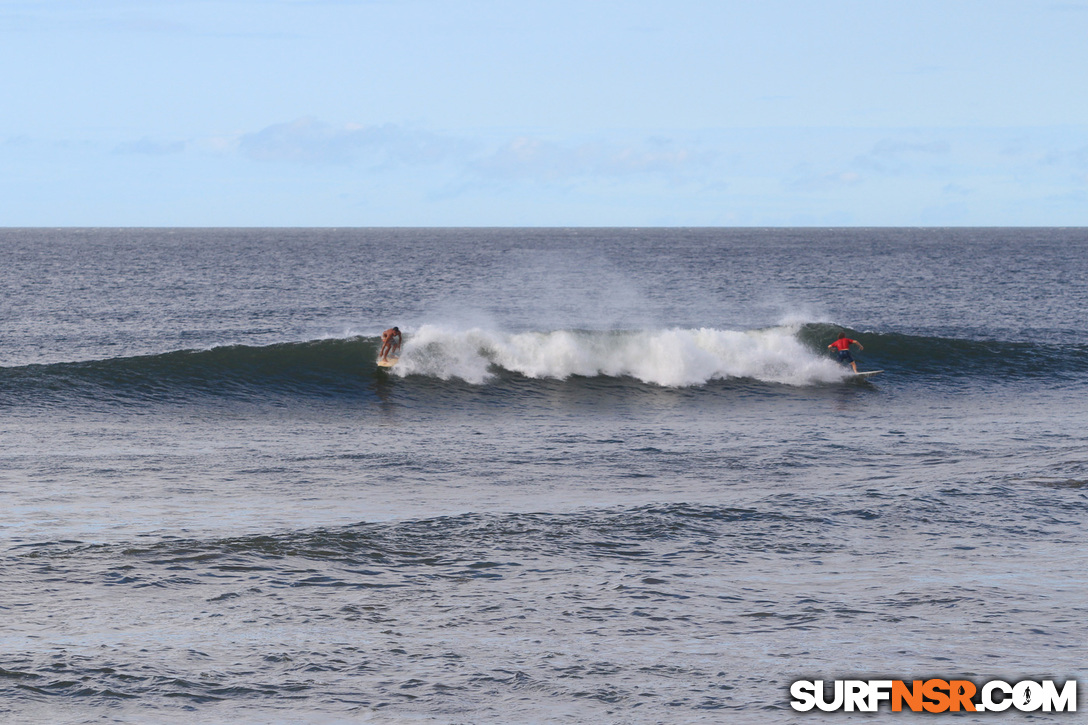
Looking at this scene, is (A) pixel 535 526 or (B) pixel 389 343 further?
(B) pixel 389 343

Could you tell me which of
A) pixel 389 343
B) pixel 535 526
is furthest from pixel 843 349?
pixel 535 526

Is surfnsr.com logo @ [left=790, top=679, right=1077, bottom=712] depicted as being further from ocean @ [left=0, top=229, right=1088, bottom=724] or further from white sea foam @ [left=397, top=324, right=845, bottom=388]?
white sea foam @ [left=397, top=324, right=845, bottom=388]

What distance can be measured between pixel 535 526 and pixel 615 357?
17.3 meters


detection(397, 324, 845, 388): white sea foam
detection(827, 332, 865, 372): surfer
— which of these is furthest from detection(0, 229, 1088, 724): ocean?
detection(827, 332, 865, 372): surfer

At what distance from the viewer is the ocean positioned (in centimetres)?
877

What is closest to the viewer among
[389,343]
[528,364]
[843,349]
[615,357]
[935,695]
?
[935,695]

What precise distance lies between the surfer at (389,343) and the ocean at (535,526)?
19.3 inches

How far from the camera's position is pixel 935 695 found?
8.39m

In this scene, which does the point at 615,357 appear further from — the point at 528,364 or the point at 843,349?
the point at 843,349

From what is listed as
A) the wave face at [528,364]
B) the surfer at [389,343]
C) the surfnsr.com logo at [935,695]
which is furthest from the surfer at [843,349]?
the surfnsr.com logo at [935,695]

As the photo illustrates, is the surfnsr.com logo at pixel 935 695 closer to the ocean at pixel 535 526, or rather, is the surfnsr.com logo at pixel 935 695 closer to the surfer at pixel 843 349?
the ocean at pixel 535 526

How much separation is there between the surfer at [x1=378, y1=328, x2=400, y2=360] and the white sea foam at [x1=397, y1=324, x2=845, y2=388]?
0.44 metres

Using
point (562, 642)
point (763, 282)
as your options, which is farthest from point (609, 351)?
point (763, 282)

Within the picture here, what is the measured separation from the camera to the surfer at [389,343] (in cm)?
2889
